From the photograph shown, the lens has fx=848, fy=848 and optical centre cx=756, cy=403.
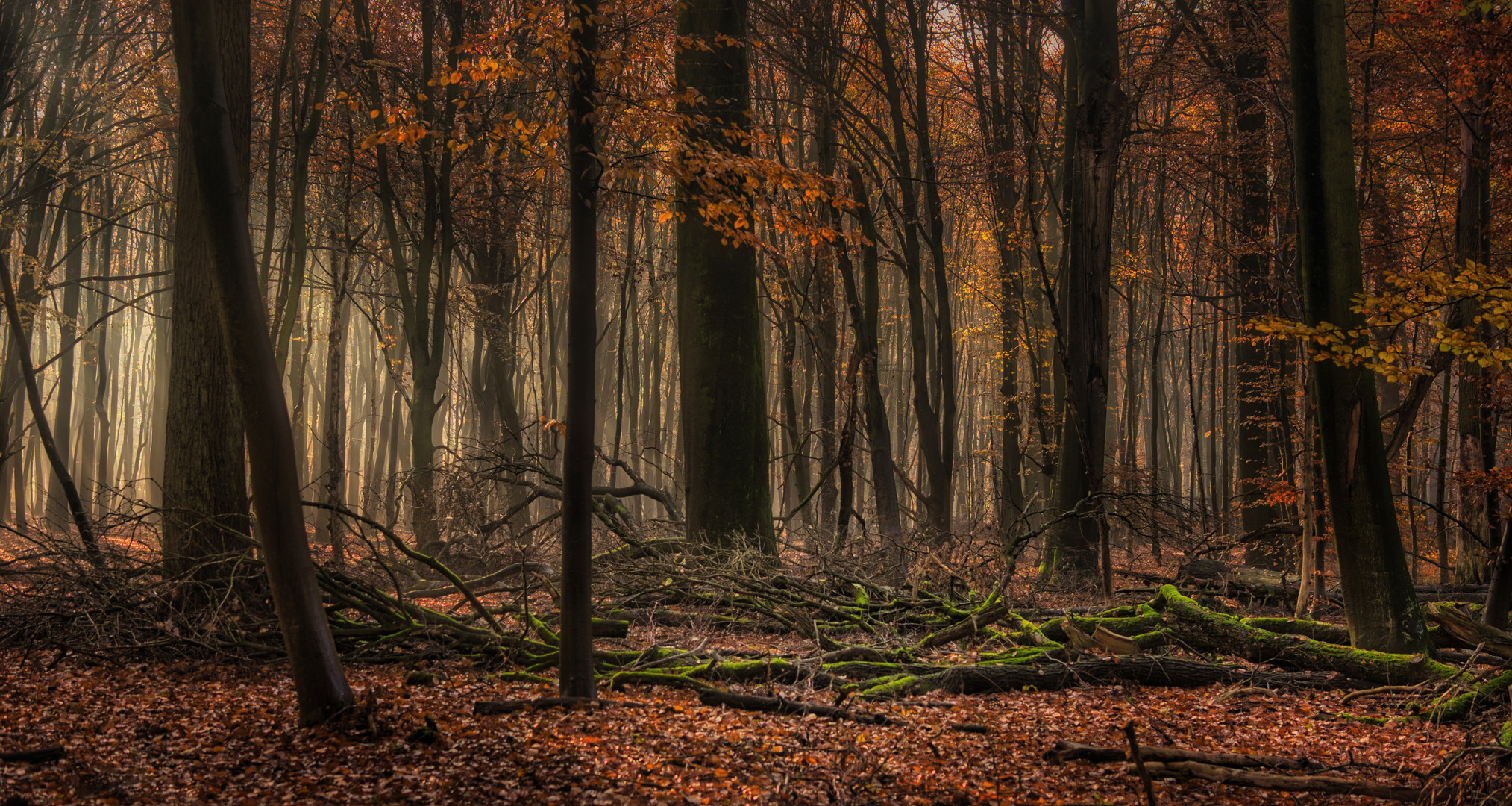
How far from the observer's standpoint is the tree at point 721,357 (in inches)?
340

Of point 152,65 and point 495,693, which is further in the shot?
point 152,65

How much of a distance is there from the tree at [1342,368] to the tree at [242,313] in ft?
21.7

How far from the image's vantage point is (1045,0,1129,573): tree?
9.38 meters

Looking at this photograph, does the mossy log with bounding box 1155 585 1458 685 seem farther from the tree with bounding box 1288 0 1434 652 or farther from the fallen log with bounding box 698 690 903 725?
the fallen log with bounding box 698 690 903 725

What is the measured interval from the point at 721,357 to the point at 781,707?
4.45 metres

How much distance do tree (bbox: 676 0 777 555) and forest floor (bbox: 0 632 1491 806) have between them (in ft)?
11.2

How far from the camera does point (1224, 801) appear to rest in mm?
3686

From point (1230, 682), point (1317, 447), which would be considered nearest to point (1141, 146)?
point (1317, 447)

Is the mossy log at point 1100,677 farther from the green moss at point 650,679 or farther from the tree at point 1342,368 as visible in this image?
the green moss at point 650,679

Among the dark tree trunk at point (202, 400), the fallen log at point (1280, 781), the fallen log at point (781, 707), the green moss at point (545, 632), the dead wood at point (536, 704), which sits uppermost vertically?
the dark tree trunk at point (202, 400)

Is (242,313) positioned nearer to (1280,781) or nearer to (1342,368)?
(1280,781)

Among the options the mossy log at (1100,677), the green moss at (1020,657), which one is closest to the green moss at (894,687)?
the mossy log at (1100,677)

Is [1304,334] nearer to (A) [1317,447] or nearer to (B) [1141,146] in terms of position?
(A) [1317,447]

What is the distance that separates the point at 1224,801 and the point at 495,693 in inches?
152
